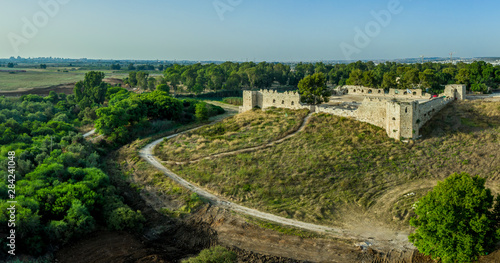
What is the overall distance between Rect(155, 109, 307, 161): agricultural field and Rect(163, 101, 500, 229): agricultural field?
0.25m

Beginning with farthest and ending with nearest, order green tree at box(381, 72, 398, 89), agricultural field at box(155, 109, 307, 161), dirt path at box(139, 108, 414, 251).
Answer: green tree at box(381, 72, 398, 89) < agricultural field at box(155, 109, 307, 161) < dirt path at box(139, 108, 414, 251)

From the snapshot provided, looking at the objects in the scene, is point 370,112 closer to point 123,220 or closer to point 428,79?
point 428,79

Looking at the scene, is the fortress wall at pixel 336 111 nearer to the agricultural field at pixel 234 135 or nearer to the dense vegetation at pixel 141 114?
the agricultural field at pixel 234 135

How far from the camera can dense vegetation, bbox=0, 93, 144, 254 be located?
69.9 feet

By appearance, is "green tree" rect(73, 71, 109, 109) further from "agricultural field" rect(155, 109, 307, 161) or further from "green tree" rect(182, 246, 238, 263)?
"green tree" rect(182, 246, 238, 263)

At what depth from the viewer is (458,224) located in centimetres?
1927

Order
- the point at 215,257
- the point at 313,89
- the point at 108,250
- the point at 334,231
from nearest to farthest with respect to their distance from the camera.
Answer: the point at 215,257
the point at 108,250
the point at 334,231
the point at 313,89

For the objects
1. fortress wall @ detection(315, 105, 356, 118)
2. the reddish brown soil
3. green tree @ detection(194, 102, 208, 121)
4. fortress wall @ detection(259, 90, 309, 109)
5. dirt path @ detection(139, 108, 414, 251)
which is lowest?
the reddish brown soil

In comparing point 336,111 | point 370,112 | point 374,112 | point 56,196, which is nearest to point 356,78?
point 336,111

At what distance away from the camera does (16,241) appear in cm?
2055

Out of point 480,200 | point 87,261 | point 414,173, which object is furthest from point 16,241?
point 414,173

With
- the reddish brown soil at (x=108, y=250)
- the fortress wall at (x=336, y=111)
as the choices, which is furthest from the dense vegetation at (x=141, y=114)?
the reddish brown soil at (x=108, y=250)

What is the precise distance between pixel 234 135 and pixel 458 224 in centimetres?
2634

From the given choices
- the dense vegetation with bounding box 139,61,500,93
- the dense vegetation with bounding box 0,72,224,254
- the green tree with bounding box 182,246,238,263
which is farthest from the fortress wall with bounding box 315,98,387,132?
the green tree with bounding box 182,246,238,263
